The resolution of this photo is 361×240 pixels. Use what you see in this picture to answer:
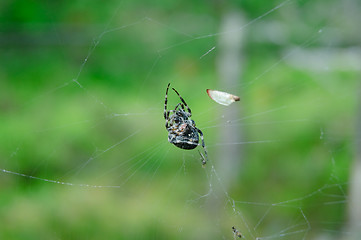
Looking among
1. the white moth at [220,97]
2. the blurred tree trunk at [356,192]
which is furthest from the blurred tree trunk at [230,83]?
the white moth at [220,97]

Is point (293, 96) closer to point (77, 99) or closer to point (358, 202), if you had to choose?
point (358, 202)

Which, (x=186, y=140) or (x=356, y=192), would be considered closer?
(x=186, y=140)

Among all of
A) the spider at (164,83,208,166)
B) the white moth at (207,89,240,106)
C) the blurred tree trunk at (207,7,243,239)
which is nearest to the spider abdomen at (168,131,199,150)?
the spider at (164,83,208,166)

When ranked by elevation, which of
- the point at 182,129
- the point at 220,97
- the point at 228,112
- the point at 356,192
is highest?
the point at 228,112

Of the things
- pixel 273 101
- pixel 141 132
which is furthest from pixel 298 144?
pixel 141 132

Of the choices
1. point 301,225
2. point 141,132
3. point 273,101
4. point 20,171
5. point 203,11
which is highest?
point 203,11

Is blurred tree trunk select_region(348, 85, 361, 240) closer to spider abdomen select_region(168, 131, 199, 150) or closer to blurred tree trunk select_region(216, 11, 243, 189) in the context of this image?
blurred tree trunk select_region(216, 11, 243, 189)

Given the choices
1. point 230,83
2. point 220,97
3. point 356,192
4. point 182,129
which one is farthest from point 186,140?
point 230,83

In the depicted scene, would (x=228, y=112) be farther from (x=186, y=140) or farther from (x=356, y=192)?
(x=186, y=140)
